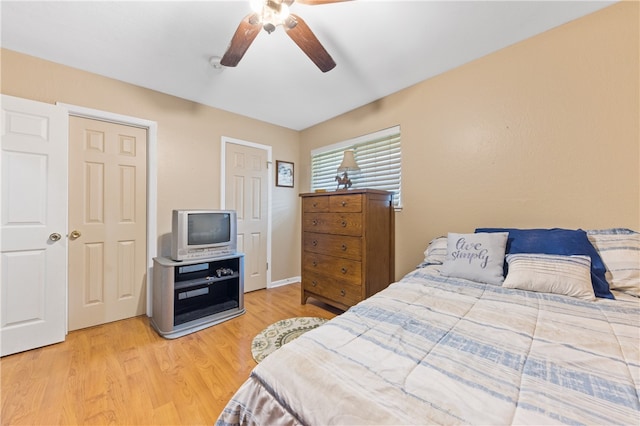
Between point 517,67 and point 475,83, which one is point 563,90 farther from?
point 475,83

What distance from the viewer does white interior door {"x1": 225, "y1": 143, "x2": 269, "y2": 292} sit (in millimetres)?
3193

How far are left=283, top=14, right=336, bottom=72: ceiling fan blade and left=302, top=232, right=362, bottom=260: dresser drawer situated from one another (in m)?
1.45

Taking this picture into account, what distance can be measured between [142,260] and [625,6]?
4.25 metres

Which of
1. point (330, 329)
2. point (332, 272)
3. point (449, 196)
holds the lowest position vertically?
point (332, 272)

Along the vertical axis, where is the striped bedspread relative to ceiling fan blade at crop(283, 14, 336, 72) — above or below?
below

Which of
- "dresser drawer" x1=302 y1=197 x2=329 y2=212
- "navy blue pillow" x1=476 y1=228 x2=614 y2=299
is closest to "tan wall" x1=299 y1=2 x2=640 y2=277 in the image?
"navy blue pillow" x1=476 y1=228 x2=614 y2=299

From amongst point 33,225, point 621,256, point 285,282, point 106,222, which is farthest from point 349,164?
point 33,225

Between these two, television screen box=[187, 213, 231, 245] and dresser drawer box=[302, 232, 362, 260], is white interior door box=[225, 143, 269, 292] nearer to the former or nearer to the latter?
television screen box=[187, 213, 231, 245]

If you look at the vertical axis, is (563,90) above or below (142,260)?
above

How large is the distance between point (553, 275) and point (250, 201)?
3.01 metres

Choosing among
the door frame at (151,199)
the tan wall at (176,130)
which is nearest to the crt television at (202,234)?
the door frame at (151,199)

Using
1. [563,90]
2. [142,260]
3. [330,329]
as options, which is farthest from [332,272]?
[563,90]

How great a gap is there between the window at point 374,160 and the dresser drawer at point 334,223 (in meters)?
0.62

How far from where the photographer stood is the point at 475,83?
2119 millimetres
